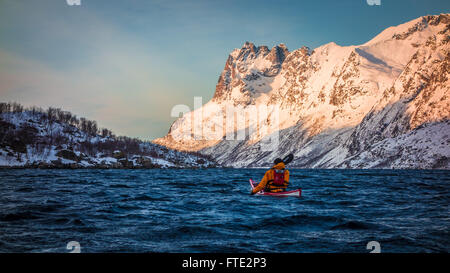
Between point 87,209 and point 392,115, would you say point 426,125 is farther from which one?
point 87,209

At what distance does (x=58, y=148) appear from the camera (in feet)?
474

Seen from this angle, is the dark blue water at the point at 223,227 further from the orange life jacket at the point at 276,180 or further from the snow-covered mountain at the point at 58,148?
the snow-covered mountain at the point at 58,148

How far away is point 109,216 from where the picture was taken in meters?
16.9

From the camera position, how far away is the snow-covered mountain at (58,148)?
421ft

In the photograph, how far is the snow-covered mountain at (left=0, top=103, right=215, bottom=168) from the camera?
128 meters

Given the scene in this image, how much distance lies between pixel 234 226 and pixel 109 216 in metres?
6.46
